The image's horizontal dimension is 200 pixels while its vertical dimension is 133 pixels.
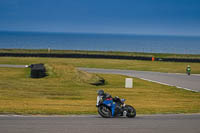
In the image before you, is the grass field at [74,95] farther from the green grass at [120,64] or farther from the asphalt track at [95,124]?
the green grass at [120,64]

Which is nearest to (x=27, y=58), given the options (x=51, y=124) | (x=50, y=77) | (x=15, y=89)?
(x=50, y=77)

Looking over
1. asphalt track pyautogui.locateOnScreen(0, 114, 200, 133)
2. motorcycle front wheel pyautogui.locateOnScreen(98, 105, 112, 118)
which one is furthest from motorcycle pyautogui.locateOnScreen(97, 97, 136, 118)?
asphalt track pyautogui.locateOnScreen(0, 114, 200, 133)

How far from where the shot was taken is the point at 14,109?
1623 centimetres

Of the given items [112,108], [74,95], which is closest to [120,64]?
[74,95]

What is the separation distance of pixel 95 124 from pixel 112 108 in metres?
1.72

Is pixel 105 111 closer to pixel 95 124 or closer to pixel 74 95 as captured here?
pixel 95 124

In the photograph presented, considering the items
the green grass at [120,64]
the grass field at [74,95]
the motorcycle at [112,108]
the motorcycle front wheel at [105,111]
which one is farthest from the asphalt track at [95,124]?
the green grass at [120,64]

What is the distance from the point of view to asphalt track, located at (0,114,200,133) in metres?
12.0

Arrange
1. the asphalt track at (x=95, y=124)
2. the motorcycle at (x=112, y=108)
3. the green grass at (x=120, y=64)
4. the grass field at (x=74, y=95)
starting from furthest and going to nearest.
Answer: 1. the green grass at (x=120, y=64)
2. the grass field at (x=74, y=95)
3. the motorcycle at (x=112, y=108)
4. the asphalt track at (x=95, y=124)

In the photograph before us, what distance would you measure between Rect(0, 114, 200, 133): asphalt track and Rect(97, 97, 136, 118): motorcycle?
1.10 ft

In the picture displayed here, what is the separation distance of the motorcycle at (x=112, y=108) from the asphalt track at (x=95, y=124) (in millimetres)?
336

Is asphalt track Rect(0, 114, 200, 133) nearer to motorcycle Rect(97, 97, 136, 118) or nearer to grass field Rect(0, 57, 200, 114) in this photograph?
motorcycle Rect(97, 97, 136, 118)

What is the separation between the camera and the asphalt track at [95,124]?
12.0m

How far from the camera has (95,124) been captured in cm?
1315
